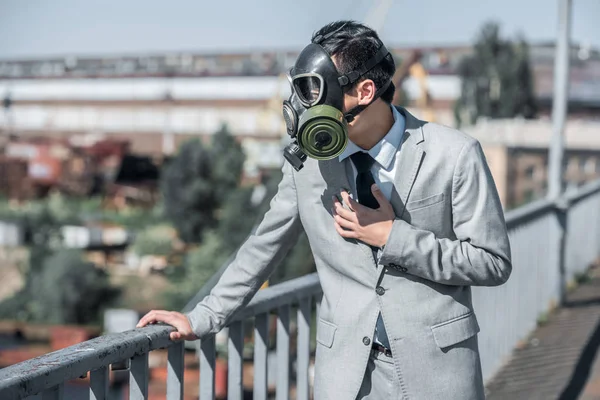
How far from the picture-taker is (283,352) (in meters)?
2.88

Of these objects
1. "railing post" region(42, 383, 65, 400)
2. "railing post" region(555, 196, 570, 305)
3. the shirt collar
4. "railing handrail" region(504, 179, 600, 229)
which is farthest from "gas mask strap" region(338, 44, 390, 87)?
"railing post" region(555, 196, 570, 305)

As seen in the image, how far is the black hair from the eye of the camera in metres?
2.01

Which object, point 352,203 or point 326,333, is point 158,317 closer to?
point 326,333

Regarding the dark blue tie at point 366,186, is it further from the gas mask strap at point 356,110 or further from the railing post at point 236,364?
the railing post at point 236,364

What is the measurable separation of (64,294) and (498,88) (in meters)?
29.8

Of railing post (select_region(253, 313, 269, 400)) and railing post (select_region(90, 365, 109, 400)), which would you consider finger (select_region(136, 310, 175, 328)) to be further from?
railing post (select_region(253, 313, 269, 400))

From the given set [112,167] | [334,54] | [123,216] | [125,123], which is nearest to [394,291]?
[334,54]

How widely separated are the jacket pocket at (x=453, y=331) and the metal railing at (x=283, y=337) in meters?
0.66

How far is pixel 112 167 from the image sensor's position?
59.0m

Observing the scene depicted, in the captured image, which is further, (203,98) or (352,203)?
(203,98)

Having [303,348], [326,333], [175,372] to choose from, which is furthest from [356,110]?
[303,348]

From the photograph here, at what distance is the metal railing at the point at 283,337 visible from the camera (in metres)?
1.80

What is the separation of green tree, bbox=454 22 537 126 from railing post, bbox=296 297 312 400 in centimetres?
5160

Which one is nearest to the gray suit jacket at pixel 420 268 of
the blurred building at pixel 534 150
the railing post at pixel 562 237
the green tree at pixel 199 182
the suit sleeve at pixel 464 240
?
the suit sleeve at pixel 464 240
